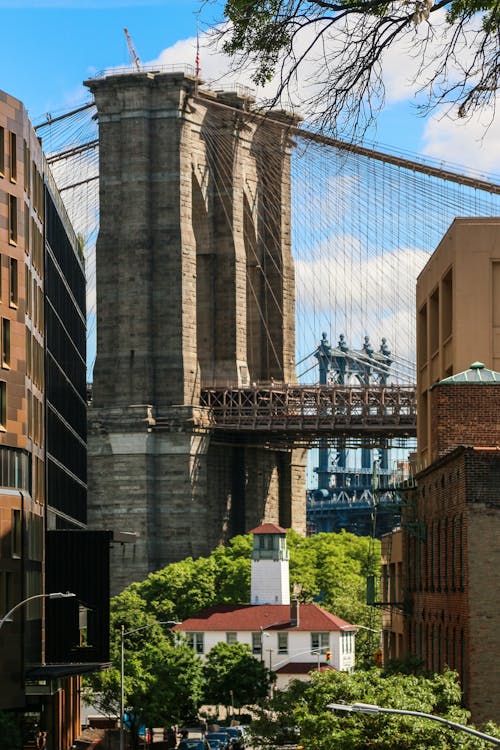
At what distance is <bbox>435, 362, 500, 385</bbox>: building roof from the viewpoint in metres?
53.5

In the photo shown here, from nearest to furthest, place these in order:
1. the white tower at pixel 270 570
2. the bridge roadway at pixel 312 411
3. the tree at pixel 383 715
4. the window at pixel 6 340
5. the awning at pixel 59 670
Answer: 1. the tree at pixel 383 715
2. the window at pixel 6 340
3. the awning at pixel 59 670
4. the white tower at pixel 270 570
5. the bridge roadway at pixel 312 411

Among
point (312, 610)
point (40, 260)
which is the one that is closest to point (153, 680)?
point (40, 260)

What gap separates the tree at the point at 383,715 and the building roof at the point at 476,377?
330 inches

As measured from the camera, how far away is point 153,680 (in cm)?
10012

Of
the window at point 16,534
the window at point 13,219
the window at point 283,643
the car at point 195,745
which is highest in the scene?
the window at point 13,219

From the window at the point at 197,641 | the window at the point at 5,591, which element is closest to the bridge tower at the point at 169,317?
the window at the point at 197,641

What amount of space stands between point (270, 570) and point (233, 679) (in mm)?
39826

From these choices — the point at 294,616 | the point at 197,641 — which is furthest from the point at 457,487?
the point at 294,616

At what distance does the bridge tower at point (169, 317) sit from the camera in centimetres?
15800

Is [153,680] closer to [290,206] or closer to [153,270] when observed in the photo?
[153,270]

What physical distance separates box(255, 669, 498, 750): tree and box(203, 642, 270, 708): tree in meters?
62.5

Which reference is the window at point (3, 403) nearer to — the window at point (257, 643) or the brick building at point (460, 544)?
the brick building at point (460, 544)

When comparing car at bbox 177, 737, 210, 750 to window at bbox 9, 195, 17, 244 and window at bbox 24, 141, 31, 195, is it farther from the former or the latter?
window at bbox 24, 141, 31, 195

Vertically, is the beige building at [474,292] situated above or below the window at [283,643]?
above
